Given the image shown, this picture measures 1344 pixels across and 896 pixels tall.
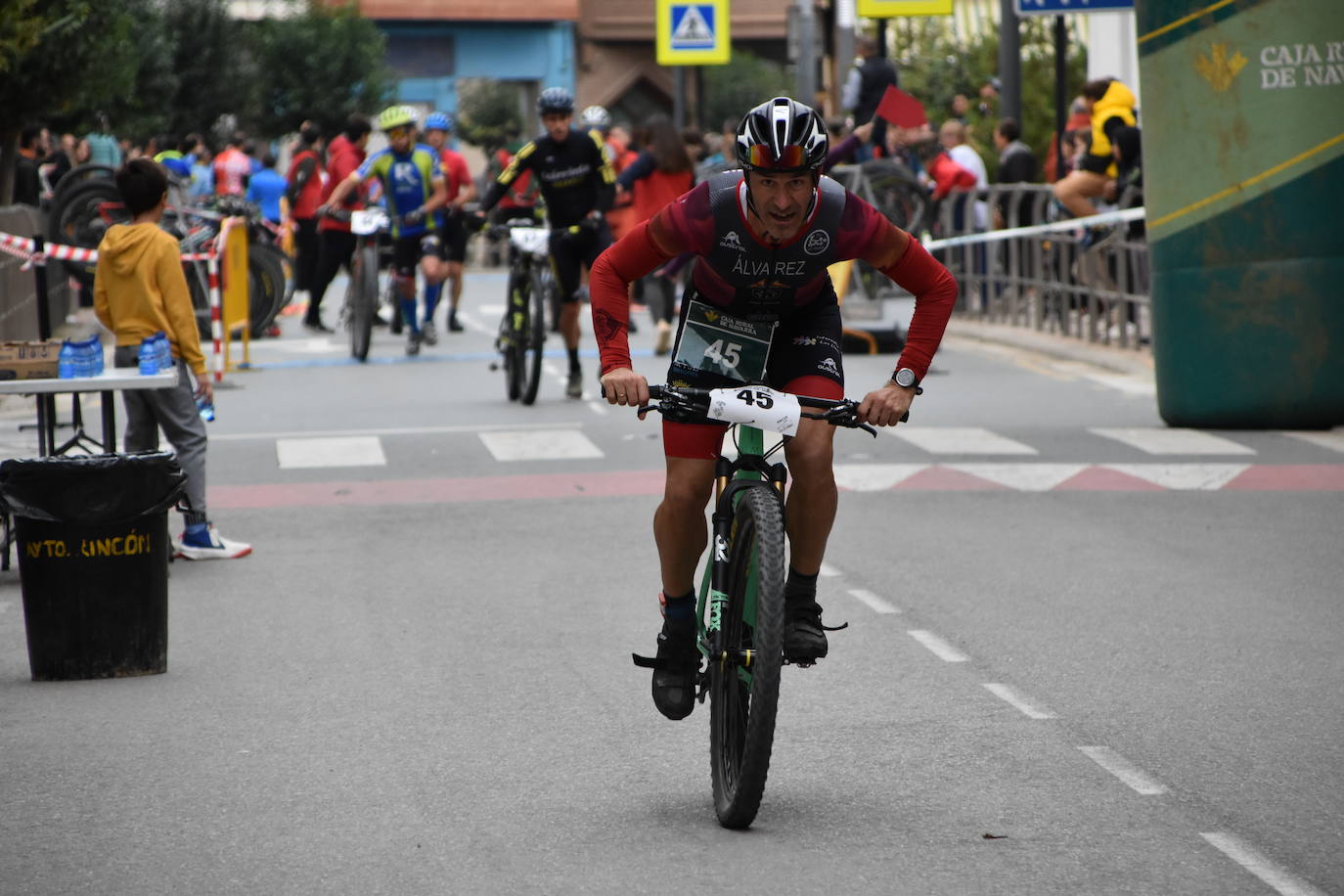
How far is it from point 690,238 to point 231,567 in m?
5.03

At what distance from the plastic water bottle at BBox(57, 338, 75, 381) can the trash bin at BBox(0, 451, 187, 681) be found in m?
1.75

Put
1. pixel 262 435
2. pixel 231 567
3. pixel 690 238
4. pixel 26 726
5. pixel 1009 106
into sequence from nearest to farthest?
pixel 690 238 < pixel 26 726 < pixel 231 567 < pixel 262 435 < pixel 1009 106

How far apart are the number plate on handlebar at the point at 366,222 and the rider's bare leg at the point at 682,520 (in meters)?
14.4

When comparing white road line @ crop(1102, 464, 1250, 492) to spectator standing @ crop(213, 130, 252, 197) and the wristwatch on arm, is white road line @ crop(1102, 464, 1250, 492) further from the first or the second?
spectator standing @ crop(213, 130, 252, 197)

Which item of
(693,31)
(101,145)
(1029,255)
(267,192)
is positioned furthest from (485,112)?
(1029,255)

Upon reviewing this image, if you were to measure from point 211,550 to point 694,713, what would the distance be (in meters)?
4.03

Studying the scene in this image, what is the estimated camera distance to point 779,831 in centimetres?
564

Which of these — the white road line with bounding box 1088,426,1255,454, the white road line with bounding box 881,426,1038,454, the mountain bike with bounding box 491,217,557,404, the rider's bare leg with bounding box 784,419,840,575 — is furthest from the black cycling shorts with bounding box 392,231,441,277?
the rider's bare leg with bounding box 784,419,840,575

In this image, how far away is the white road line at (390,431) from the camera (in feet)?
49.6

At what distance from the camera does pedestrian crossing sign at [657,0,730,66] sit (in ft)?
107

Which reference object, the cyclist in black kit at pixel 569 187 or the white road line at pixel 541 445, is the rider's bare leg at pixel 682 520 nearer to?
the white road line at pixel 541 445

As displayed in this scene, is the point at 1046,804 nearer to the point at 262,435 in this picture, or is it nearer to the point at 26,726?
the point at 26,726

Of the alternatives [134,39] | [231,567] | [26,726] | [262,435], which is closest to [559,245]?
[262,435]

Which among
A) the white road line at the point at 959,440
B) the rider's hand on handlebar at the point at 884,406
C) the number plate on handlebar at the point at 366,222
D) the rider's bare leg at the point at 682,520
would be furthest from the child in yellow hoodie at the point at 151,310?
the number plate on handlebar at the point at 366,222
